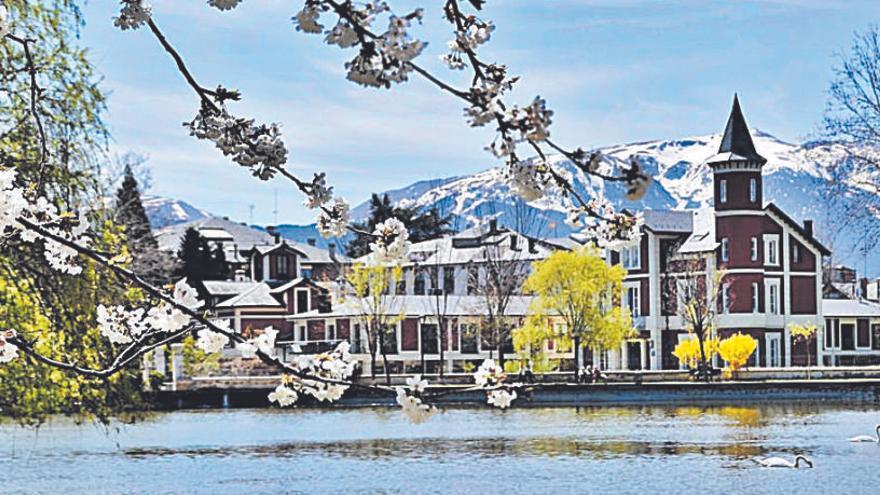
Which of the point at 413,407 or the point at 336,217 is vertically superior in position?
the point at 336,217

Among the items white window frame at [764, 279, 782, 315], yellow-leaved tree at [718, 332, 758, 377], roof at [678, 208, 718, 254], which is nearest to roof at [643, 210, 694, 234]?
roof at [678, 208, 718, 254]

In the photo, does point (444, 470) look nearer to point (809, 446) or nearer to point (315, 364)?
point (809, 446)

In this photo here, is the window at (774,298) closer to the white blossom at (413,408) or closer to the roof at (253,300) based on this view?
the roof at (253,300)

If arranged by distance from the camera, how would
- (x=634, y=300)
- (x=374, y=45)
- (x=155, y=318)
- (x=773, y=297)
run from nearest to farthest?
(x=374, y=45) < (x=155, y=318) < (x=773, y=297) < (x=634, y=300)

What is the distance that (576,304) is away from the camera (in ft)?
171

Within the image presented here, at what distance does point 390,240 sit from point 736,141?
2074 inches

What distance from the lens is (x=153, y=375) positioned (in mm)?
18078

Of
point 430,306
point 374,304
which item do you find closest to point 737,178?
point 430,306

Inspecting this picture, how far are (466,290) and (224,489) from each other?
44604 mm

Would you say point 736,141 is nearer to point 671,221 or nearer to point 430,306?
point 671,221

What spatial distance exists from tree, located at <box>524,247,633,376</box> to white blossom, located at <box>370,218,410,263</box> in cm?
4763

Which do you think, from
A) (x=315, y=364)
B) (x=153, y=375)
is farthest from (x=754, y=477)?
(x=315, y=364)

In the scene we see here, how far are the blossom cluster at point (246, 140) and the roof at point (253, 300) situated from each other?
61.7 metres

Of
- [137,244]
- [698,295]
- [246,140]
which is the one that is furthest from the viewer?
[698,295]
